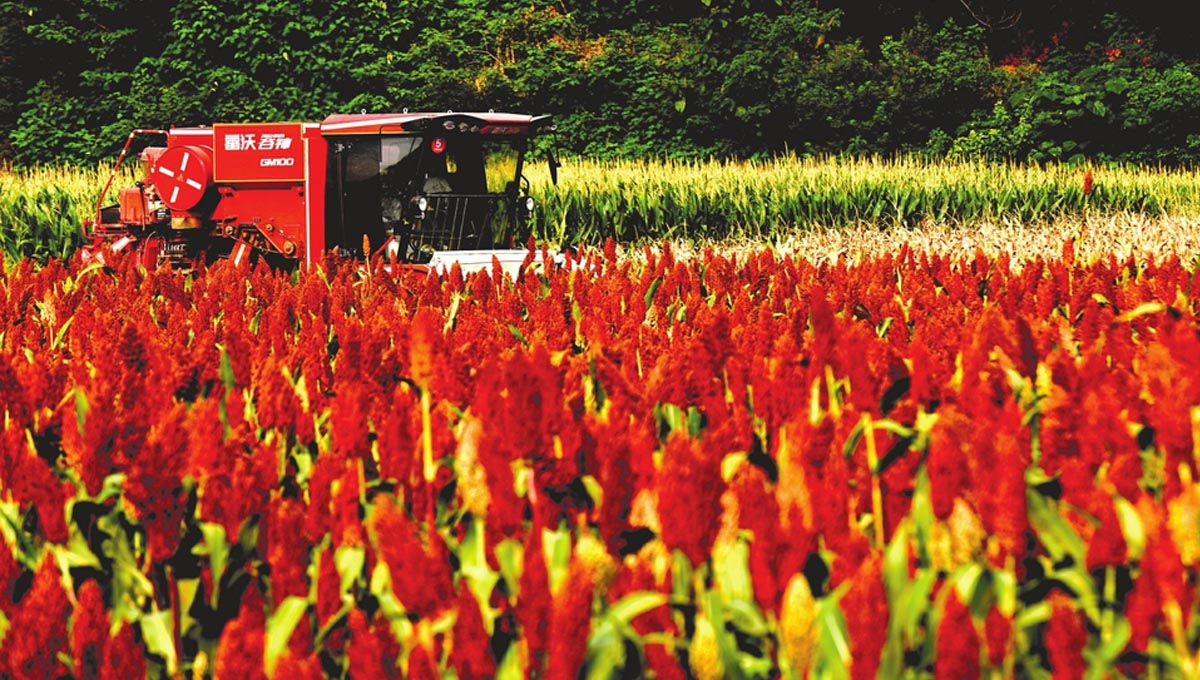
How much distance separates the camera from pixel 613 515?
2.10 metres

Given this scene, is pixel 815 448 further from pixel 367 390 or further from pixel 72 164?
pixel 72 164

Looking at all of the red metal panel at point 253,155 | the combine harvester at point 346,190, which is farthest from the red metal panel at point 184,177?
the red metal panel at point 253,155

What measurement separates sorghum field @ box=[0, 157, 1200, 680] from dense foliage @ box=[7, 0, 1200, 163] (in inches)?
1030

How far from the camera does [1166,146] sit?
1104 inches

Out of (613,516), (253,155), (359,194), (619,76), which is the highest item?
(619,76)

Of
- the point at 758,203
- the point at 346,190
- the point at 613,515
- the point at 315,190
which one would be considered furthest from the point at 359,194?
the point at 613,515

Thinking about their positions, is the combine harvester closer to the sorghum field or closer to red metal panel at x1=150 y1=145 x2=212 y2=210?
red metal panel at x1=150 y1=145 x2=212 y2=210

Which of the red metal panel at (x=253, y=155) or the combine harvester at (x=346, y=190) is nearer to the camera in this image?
the combine harvester at (x=346, y=190)

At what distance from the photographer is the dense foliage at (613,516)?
5.68 feet

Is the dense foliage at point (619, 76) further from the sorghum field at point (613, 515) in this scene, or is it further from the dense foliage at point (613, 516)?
the dense foliage at point (613, 516)

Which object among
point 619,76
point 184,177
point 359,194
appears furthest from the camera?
point 619,76

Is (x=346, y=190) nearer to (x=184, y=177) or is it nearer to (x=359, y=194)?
(x=359, y=194)

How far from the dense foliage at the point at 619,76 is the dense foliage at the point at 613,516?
26273 mm

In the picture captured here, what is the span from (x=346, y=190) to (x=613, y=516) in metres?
10.3
